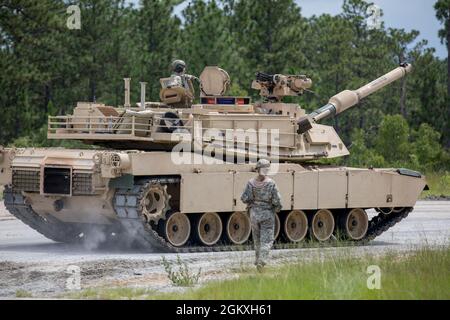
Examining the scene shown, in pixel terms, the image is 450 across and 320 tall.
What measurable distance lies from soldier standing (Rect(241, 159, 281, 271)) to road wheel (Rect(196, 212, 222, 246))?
4.26 m

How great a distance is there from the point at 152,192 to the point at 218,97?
3.35 m

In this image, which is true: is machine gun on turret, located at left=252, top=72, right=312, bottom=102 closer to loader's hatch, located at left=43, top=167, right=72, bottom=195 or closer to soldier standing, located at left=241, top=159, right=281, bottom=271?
Result: loader's hatch, located at left=43, top=167, right=72, bottom=195

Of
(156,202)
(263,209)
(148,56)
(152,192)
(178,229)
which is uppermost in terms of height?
(148,56)

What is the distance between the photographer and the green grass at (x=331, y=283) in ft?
48.3

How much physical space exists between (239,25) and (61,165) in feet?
92.8

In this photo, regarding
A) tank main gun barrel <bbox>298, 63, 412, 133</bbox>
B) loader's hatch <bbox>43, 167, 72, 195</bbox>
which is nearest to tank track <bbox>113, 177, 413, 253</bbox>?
loader's hatch <bbox>43, 167, 72, 195</bbox>

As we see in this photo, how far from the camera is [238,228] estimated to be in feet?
75.4

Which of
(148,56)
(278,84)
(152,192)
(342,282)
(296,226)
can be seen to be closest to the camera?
(342,282)

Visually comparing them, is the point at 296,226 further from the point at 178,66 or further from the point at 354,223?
the point at 178,66

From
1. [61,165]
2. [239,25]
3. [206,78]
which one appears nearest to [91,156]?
[61,165]

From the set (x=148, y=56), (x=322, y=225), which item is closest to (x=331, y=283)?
(x=322, y=225)

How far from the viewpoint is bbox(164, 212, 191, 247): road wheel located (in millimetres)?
21781
